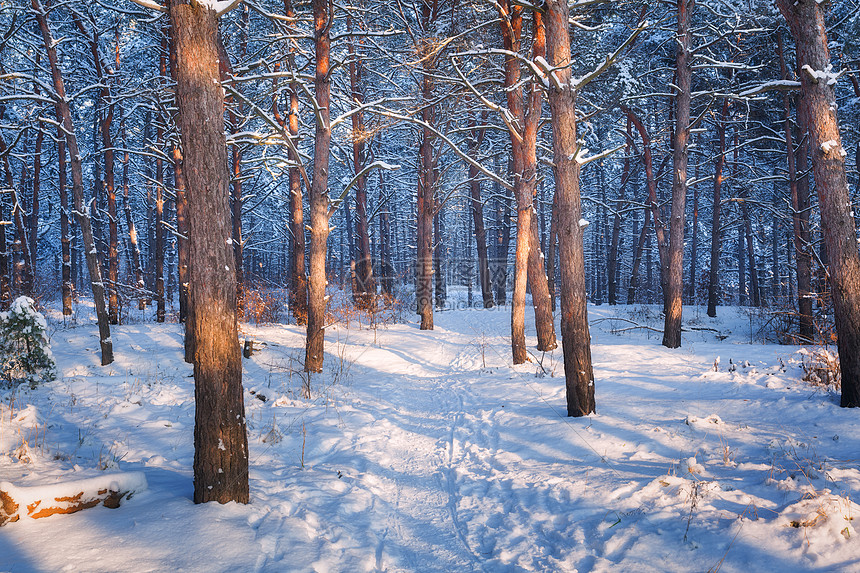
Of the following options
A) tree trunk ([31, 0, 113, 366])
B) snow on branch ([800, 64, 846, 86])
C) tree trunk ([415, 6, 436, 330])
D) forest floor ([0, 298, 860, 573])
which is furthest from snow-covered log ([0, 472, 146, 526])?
tree trunk ([415, 6, 436, 330])

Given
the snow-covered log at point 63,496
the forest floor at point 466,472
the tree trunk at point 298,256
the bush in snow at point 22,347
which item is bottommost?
the forest floor at point 466,472

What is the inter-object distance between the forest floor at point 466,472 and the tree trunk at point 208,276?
0.32 meters

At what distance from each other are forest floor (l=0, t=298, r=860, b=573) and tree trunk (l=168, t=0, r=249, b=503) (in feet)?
1.05

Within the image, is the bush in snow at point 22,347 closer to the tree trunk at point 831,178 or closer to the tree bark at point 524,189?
the tree bark at point 524,189

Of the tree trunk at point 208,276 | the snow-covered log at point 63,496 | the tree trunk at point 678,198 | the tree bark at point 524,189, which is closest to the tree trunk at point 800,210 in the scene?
the tree trunk at point 678,198

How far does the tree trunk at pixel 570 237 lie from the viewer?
5.96 meters

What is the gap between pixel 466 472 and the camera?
478 cm

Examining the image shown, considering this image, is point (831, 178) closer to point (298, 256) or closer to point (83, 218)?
point (83, 218)

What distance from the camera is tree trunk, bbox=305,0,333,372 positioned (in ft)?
28.6

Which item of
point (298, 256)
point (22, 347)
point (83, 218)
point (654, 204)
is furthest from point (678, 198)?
point (22, 347)

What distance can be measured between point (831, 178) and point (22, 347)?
12783 millimetres

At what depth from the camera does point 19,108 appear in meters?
19.2

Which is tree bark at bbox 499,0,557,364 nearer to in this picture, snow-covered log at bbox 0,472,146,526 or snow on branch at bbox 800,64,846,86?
snow on branch at bbox 800,64,846,86

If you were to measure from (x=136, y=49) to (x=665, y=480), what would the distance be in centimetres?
2268
